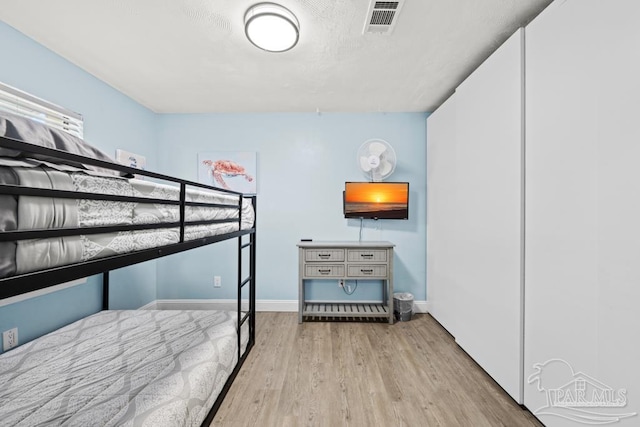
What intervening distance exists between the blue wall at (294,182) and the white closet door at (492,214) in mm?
830

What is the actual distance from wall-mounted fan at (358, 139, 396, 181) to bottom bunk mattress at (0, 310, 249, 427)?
6.48 ft

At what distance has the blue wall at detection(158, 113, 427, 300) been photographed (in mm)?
3092

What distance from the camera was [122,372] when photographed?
4.27 feet

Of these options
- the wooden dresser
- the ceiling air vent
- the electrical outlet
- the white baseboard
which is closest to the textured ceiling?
the ceiling air vent

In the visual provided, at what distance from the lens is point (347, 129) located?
3107mm

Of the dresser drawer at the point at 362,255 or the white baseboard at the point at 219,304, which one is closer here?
the dresser drawer at the point at 362,255

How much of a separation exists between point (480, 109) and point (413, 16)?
0.82 meters

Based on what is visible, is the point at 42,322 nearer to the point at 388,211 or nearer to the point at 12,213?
the point at 12,213

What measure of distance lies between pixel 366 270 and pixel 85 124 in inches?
112

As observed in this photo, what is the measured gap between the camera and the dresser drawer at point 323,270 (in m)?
2.77

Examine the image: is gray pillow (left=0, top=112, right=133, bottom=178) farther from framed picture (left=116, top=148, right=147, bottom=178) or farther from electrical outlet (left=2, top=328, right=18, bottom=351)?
framed picture (left=116, top=148, right=147, bottom=178)

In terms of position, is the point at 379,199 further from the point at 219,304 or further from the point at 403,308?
the point at 219,304

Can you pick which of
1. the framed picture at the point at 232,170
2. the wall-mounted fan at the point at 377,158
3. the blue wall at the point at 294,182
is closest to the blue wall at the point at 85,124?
the blue wall at the point at 294,182

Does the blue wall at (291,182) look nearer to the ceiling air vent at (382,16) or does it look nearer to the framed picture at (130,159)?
the framed picture at (130,159)
